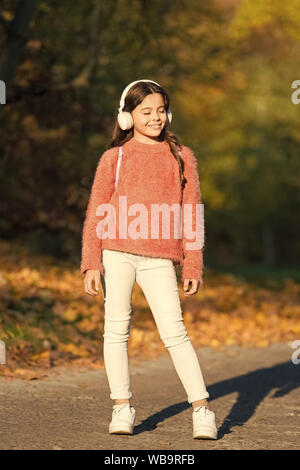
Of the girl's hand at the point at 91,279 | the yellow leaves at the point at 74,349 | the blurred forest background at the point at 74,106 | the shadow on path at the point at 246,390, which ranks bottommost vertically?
the shadow on path at the point at 246,390

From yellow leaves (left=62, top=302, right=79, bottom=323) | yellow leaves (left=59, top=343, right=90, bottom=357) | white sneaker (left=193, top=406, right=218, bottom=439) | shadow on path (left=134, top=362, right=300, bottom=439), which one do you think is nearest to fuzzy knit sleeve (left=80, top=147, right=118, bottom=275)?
white sneaker (left=193, top=406, right=218, bottom=439)

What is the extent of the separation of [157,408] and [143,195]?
6.62ft

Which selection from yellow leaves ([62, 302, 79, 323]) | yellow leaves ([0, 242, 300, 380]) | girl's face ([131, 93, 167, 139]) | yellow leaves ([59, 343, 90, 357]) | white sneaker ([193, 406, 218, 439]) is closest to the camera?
white sneaker ([193, 406, 218, 439])

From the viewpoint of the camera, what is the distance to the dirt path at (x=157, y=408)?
5.23 meters

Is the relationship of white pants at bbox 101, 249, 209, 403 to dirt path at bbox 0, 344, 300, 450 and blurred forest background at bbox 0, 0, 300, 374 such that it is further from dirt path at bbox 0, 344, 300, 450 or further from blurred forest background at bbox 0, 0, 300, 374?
blurred forest background at bbox 0, 0, 300, 374

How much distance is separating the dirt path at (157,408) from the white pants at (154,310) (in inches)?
14.7

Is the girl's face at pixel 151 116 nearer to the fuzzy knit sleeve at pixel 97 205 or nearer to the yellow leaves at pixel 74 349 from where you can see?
the fuzzy knit sleeve at pixel 97 205

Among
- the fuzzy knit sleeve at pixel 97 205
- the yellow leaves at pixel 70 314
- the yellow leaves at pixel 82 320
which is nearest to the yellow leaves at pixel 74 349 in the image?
the yellow leaves at pixel 82 320

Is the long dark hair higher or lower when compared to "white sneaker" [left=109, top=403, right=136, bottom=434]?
higher

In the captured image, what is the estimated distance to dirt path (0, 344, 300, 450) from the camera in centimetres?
523

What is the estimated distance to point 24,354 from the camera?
8367mm

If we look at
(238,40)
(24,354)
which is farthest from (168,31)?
(24,354)

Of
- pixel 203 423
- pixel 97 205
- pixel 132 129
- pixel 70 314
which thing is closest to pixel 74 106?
pixel 70 314

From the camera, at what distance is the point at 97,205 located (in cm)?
524
